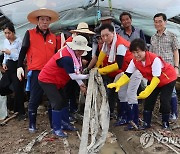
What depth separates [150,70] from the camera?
481 cm

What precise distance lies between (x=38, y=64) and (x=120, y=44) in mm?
1195

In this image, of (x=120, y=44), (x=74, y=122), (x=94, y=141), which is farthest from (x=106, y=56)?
(x=94, y=141)

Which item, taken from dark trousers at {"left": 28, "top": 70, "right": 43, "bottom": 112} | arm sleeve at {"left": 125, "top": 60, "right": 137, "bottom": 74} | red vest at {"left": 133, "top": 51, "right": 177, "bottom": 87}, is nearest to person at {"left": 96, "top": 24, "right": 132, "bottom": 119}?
arm sleeve at {"left": 125, "top": 60, "right": 137, "bottom": 74}

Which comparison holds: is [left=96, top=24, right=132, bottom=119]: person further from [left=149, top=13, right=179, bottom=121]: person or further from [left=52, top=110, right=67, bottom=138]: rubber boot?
[left=52, top=110, right=67, bottom=138]: rubber boot

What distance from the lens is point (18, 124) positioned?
5879 millimetres

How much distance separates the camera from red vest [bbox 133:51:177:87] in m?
4.76

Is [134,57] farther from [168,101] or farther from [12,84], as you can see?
[12,84]

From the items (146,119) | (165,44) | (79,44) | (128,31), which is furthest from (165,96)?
Result: (79,44)

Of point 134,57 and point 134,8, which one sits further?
point 134,8

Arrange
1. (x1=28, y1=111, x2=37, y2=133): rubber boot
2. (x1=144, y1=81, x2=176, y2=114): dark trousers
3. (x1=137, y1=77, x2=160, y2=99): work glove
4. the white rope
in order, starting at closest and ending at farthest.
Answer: the white rope < (x1=137, y1=77, x2=160, y2=99): work glove < (x1=144, y1=81, x2=176, y2=114): dark trousers < (x1=28, y1=111, x2=37, y2=133): rubber boot

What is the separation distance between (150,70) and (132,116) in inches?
36.0

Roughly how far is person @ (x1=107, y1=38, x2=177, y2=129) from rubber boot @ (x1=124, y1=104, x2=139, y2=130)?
13cm

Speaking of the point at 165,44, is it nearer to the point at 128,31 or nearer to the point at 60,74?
the point at 128,31

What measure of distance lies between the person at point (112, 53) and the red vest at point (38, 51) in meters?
0.72
